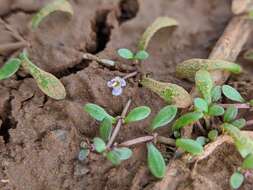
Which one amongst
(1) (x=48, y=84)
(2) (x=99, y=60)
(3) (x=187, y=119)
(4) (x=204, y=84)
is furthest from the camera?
(2) (x=99, y=60)

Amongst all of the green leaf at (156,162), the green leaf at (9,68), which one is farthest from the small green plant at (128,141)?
the green leaf at (9,68)

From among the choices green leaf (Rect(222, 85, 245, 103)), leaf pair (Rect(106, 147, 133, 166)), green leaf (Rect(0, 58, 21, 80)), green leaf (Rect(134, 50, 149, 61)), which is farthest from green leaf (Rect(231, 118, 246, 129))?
green leaf (Rect(0, 58, 21, 80))

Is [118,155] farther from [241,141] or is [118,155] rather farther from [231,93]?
[231,93]

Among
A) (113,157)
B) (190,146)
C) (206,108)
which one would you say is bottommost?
(113,157)

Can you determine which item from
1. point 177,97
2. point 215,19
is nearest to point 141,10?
point 215,19

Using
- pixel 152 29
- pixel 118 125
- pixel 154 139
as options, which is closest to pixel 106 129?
pixel 118 125

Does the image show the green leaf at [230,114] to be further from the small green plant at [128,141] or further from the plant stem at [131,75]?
the plant stem at [131,75]
